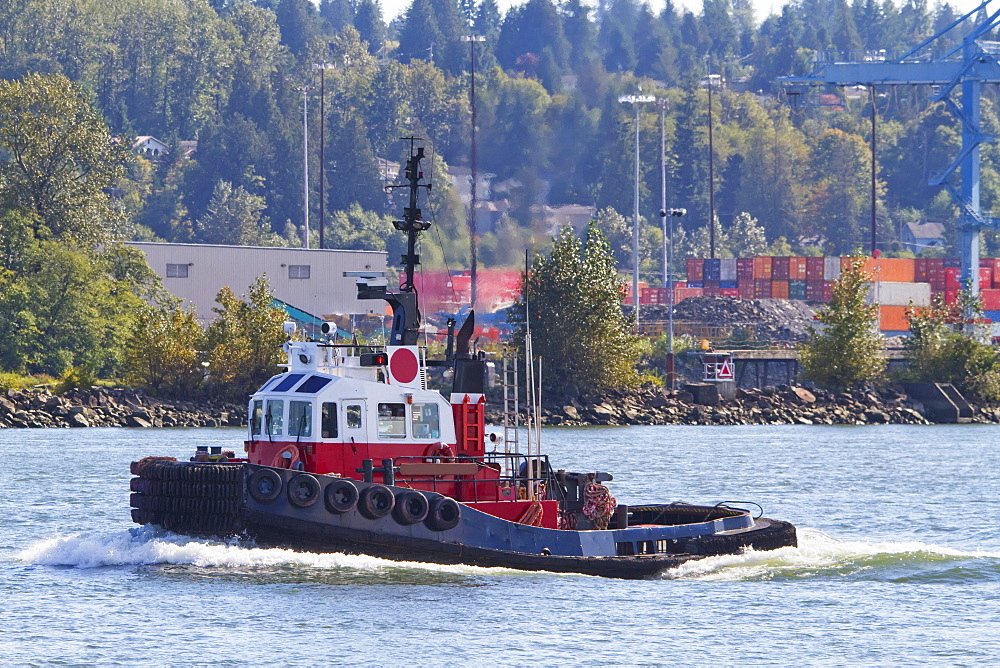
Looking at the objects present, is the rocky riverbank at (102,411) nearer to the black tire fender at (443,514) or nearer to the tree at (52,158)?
the tree at (52,158)

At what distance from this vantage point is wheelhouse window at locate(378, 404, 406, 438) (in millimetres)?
24266

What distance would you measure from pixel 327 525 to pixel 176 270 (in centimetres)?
6314

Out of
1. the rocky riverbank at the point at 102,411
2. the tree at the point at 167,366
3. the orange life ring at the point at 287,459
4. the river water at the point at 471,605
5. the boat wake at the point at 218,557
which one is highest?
the tree at the point at 167,366

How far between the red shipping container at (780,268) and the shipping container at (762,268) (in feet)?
1.15

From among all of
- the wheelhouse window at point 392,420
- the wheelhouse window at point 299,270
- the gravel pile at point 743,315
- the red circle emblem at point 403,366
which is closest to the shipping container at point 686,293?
the gravel pile at point 743,315

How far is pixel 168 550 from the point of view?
964 inches

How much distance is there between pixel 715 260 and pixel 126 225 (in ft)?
138

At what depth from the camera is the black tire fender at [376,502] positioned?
76.4 feet

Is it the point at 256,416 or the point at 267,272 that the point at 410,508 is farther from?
the point at 267,272

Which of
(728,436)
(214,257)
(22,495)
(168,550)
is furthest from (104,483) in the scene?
(214,257)

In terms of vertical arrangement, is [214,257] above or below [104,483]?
above

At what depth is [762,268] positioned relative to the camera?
11206 centimetres

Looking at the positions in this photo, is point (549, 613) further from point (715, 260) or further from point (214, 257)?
point (715, 260)

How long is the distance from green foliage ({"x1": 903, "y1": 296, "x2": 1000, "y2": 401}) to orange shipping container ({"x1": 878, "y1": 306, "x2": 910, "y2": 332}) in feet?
72.8
